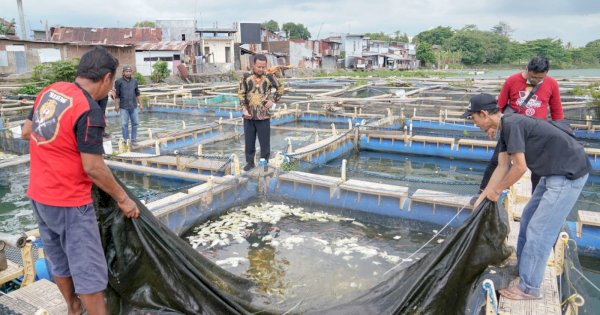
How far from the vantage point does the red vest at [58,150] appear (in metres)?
2.33

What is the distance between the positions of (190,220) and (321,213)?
188 cm

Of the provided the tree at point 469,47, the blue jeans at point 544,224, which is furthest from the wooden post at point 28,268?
the tree at point 469,47

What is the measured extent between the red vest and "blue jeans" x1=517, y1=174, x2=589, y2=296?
3.19 m

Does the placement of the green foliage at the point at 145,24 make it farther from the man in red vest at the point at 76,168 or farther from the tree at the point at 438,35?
the man in red vest at the point at 76,168

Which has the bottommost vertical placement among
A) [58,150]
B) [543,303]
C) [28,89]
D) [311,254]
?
[311,254]

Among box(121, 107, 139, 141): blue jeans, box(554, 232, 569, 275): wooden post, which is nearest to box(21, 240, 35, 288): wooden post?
box(554, 232, 569, 275): wooden post

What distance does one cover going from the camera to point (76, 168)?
2.43 m

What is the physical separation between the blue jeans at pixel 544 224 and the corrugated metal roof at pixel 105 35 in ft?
129

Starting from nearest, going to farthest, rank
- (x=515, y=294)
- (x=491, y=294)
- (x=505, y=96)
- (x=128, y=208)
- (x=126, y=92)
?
(x=128, y=208) → (x=491, y=294) → (x=515, y=294) → (x=505, y=96) → (x=126, y=92)

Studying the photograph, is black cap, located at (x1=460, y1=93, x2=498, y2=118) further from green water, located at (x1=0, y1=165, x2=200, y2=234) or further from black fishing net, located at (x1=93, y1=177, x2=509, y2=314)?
green water, located at (x1=0, y1=165, x2=200, y2=234)

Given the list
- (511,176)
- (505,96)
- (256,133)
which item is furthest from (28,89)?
(511,176)

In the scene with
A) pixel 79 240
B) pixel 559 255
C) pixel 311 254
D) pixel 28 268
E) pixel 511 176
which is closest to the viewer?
pixel 79 240

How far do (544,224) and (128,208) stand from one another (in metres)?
3.01

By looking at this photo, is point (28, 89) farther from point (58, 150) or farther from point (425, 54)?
point (425, 54)
